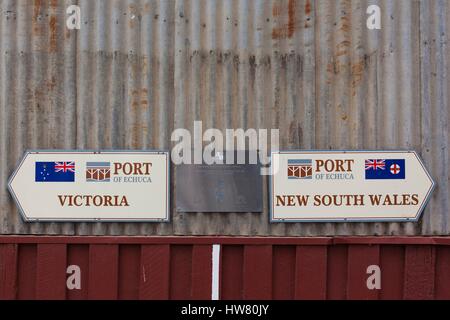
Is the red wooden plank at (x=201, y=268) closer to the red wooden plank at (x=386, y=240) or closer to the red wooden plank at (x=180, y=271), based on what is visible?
the red wooden plank at (x=180, y=271)

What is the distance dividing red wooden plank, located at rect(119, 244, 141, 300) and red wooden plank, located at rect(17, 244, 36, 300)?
67 cm

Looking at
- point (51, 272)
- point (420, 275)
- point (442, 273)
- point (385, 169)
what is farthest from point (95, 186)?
point (442, 273)

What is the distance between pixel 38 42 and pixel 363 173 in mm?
2721

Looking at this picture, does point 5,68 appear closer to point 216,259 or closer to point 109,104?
point 109,104

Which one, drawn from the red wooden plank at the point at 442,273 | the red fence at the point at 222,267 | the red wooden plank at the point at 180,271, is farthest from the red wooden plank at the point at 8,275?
the red wooden plank at the point at 442,273

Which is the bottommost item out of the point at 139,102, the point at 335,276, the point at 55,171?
the point at 335,276

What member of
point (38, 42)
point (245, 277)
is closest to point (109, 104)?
point (38, 42)

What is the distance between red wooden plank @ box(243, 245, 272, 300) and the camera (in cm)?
399

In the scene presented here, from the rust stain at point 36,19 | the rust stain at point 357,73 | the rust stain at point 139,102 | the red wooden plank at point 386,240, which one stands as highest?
the rust stain at point 36,19

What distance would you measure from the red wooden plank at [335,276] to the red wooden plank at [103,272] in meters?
1.62

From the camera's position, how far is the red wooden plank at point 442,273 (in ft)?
13.2

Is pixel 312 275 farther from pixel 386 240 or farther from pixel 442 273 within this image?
pixel 442 273

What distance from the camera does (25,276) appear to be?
4.03 m

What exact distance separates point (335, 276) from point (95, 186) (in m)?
1.96
